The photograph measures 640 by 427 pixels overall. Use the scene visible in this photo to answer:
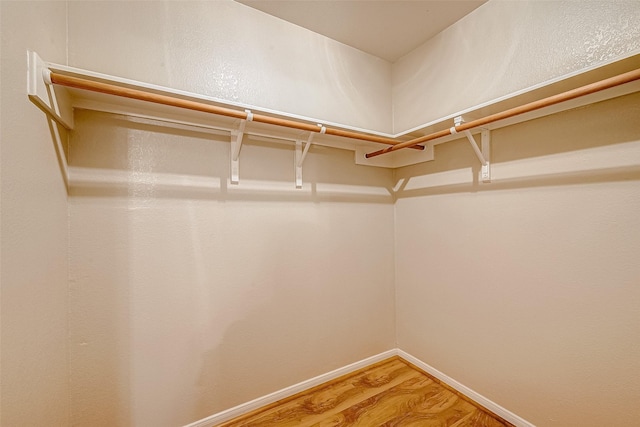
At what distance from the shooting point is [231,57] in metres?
1.53

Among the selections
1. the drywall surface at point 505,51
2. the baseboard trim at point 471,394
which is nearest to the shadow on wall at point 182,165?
the drywall surface at point 505,51

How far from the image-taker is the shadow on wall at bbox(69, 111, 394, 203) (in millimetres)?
1239

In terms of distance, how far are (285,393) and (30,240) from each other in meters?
1.55

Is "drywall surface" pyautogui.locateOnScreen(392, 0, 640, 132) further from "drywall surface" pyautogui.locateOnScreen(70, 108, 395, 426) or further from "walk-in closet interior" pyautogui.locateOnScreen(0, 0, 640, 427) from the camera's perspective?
"drywall surface" pyautogui.locateOnScreen(70, 108, 395, 426)

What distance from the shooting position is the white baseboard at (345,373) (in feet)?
4.86

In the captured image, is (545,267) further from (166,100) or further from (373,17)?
(166,100)

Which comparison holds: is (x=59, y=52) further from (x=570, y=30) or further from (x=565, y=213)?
(x=565, y=213)

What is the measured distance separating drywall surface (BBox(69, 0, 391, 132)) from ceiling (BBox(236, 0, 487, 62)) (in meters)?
0.07

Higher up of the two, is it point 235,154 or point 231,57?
point 231,57

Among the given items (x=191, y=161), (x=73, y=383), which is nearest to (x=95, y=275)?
(x=73, y=383)

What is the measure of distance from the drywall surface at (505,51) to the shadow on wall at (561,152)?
0.22 metres

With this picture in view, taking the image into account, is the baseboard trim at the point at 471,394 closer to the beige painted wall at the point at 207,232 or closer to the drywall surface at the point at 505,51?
the beige painted wall at the point at 207,232

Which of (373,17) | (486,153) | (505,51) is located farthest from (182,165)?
(505,51)

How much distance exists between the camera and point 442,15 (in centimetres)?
168
